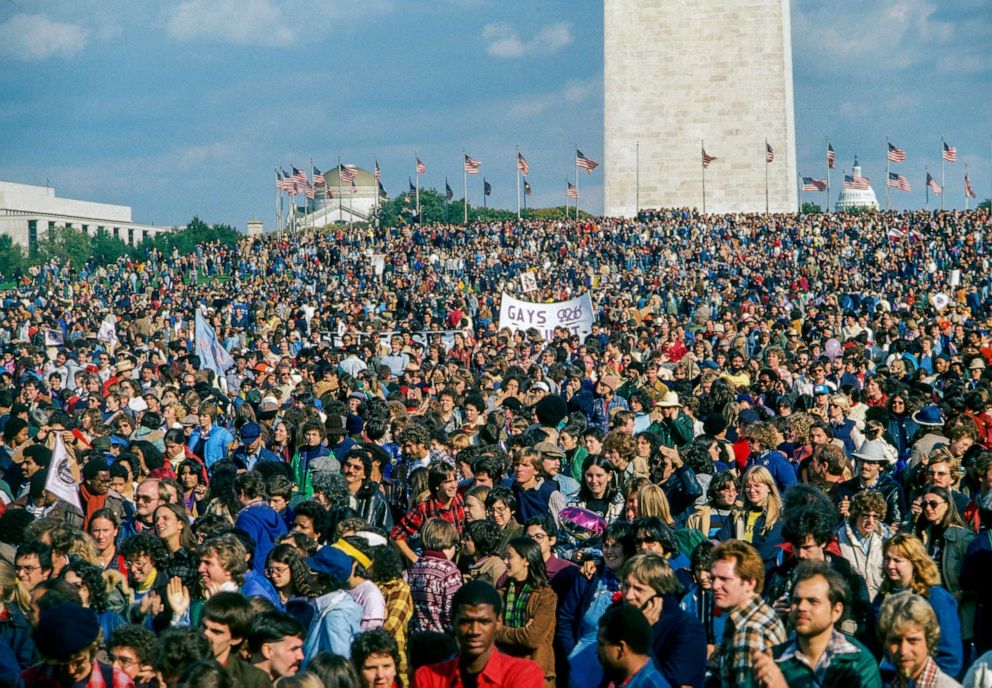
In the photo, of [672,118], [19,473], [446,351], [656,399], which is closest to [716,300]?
[446,351]

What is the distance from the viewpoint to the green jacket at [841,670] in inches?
205

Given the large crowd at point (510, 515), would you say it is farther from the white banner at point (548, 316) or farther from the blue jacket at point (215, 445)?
the white banner at point (548, 316)

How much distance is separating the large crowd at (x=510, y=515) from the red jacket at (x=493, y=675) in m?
0.01

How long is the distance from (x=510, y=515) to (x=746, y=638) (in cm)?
287

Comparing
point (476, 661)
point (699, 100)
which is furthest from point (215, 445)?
point (699, 100)

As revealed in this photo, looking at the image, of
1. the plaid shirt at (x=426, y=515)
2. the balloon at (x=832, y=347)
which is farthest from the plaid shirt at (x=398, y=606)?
the balloon at (x=832, y=347)

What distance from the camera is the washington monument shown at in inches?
2406

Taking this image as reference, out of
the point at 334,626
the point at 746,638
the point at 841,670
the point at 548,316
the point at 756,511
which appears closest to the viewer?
the point at 841,670

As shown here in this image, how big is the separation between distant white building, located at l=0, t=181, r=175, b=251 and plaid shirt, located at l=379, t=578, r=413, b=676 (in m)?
92.2

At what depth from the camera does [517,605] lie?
6.80 meters

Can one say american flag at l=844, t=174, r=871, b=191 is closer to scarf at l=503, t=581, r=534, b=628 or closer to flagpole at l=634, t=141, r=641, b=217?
flagpole at l=634, t=141, r=641, b=217

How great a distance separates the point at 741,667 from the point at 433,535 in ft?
7.18

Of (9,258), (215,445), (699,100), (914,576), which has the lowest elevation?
(914,576)

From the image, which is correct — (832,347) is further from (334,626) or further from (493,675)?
(493,675)
